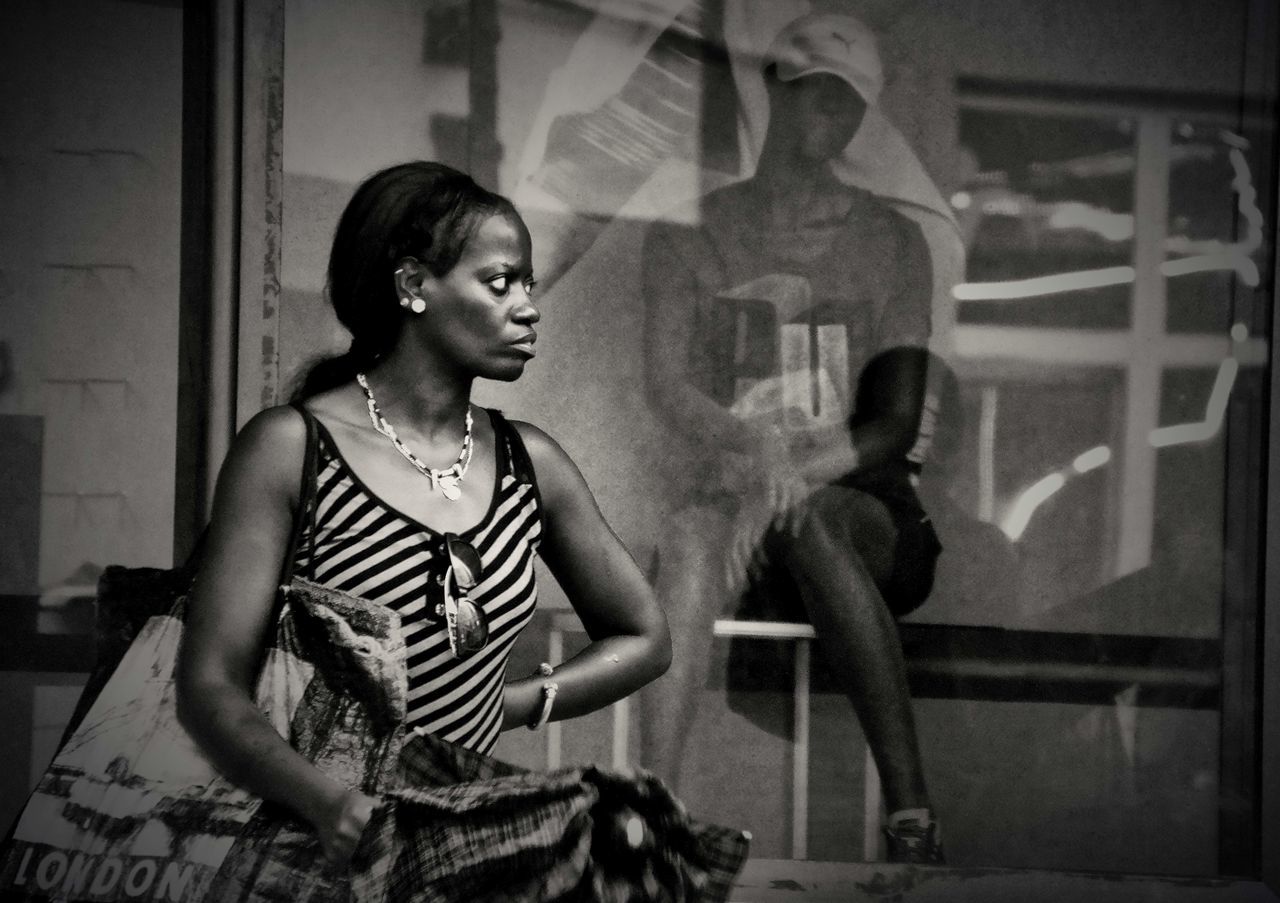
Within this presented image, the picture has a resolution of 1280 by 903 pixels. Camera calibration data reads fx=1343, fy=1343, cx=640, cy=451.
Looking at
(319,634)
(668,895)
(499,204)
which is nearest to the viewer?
(668,895)

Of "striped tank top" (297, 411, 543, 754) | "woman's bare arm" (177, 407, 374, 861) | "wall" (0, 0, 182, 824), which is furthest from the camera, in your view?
"wall" (0, 0, 182, 824)

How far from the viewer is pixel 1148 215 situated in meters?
3.76

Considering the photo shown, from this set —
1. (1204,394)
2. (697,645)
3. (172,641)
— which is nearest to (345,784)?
(172,641)

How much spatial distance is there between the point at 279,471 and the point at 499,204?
644mm

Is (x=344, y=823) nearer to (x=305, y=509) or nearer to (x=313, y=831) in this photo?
(x=313, y=831)

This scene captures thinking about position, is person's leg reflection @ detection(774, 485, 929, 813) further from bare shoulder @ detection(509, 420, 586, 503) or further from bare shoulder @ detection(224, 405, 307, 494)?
bare shoulder @ detection(224, 405, 307, 494)

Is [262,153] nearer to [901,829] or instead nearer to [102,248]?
[102,248]

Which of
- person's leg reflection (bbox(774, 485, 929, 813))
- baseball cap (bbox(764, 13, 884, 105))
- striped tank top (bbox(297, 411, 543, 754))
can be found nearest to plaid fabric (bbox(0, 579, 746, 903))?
striped tank top (bbox(297, 411, 543, 754))

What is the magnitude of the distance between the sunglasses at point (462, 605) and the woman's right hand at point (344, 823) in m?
0.40

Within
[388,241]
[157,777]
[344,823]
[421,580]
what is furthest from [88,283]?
[344,823]

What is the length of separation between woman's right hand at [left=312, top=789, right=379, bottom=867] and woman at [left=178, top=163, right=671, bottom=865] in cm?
15

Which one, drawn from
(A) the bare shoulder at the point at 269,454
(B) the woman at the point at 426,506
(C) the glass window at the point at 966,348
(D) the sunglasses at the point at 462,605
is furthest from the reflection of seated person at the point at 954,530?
(A) the bare shoulder at the point at 269,454

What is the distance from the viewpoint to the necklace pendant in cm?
235

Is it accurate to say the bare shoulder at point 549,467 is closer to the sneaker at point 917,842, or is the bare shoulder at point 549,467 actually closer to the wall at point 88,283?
the wall at point 88,283
